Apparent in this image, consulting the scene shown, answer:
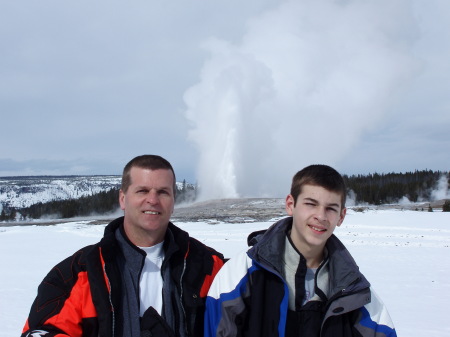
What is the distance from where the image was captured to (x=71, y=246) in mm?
16688

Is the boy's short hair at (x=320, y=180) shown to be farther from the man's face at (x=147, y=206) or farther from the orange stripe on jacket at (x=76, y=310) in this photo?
the orange stripe on jacket at (x=76, y=310)

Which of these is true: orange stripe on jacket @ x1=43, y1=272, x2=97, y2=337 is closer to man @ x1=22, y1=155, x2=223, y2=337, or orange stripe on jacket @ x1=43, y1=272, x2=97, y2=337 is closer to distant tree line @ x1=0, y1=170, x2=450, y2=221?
man @ x1=22, y1=155, x2=223, y2=337

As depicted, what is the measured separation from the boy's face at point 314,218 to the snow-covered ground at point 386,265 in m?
4.05

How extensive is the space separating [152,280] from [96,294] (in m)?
0.42

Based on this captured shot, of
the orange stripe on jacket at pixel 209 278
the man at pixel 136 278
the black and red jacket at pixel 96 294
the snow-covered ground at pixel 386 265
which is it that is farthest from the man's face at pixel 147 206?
the snow-covered ground at pixel 386 265

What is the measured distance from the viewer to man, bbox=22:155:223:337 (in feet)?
8.80

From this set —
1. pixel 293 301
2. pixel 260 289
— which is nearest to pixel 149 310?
pixel 260 289

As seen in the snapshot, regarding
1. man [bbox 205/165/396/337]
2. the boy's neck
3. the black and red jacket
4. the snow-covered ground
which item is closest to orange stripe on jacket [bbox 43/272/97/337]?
the black and red jacket

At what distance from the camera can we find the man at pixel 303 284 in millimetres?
2596

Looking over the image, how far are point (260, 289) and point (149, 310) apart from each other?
0.76 m

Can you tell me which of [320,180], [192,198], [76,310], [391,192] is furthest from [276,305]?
[391,192]

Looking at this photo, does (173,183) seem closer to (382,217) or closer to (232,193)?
(382,217)

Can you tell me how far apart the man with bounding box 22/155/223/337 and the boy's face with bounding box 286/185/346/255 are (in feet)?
2.50

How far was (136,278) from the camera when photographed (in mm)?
2877
